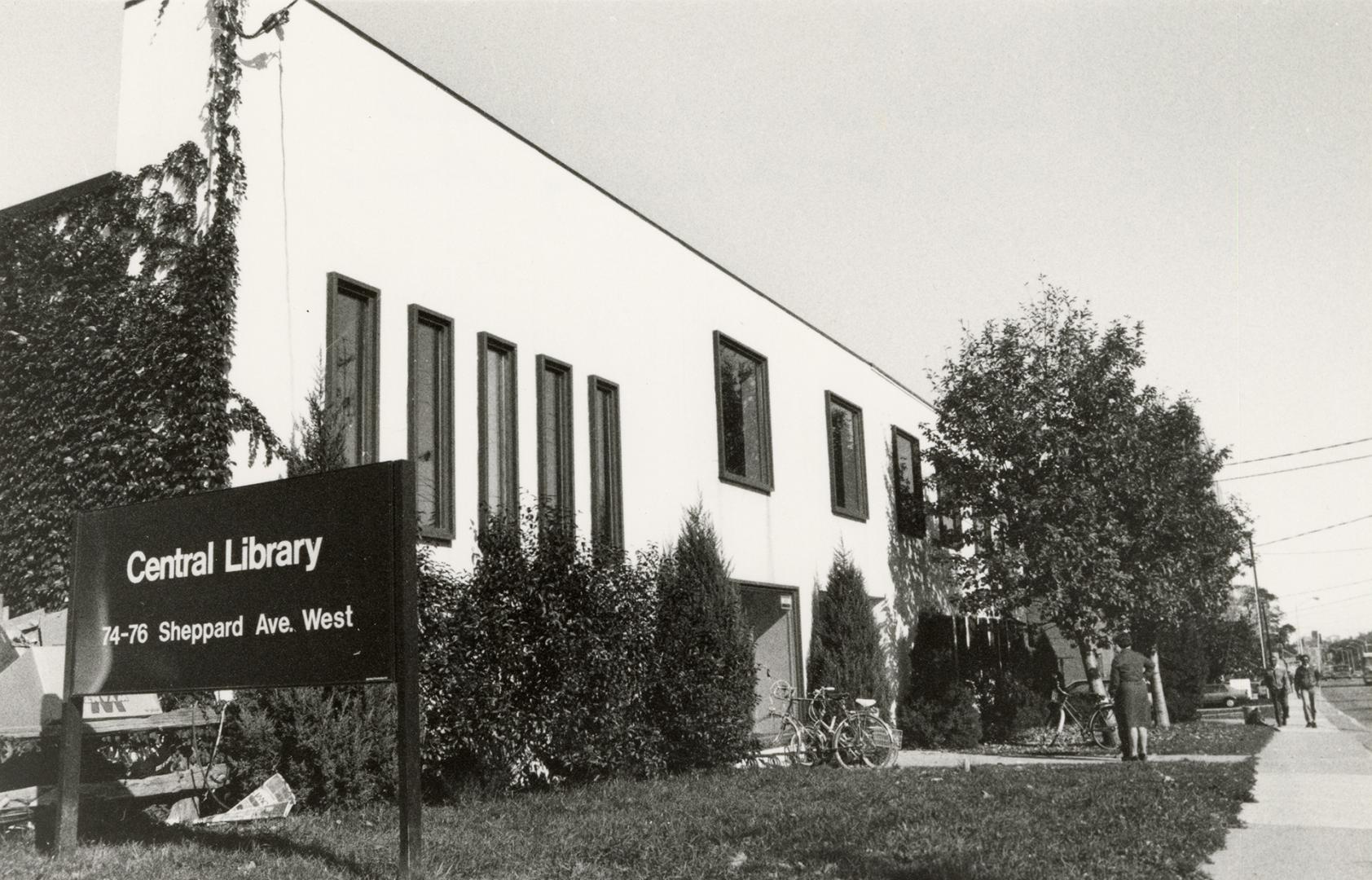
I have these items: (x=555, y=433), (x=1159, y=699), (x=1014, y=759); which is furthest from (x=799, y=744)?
(x=1159, y=699)

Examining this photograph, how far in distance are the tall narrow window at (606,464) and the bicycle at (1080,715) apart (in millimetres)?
9088

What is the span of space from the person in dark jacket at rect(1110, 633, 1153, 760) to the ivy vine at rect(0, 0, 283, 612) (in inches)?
419

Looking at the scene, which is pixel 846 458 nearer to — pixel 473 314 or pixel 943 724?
pixel 943 724

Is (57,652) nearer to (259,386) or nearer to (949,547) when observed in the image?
(259,386)

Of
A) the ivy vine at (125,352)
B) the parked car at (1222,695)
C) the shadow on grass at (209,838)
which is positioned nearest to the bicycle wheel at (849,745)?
the ivy vine at (125,352)

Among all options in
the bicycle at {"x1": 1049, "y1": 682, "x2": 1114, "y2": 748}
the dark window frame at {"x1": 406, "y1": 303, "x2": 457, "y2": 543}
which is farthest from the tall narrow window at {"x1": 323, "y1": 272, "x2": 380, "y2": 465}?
the bicycle at {"x1": 1049, "y1": 682, "x2": 1114, "y2": 748}

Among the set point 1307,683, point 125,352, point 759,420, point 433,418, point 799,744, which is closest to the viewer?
point 125,352

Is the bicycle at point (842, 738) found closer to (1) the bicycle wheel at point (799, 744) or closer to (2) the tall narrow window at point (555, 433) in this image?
(1) the bicycle wheel at point (799, 744)

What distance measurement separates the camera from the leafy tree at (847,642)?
16.8 metres

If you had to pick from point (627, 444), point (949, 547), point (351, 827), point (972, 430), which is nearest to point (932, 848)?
point (351, 827)

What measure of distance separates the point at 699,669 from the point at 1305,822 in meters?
6.20

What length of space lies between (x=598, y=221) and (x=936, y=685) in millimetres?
11092

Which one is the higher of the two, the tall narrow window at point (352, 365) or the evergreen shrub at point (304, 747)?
the tall narrow window at point (352, 365)

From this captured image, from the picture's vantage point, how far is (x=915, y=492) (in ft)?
77.6
